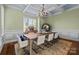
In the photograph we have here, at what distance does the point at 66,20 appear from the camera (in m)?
1.78

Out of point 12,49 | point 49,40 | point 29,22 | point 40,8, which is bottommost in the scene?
point 12,49

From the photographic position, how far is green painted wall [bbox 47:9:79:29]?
5.72 feet

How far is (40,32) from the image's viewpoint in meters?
1.78

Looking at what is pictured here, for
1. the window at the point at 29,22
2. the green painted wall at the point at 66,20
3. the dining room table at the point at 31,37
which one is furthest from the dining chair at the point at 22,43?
the green painted wall at the point at 66,20

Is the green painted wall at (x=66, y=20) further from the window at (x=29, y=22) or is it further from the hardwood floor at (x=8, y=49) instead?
the hardwood floor at (x=8, y=49)

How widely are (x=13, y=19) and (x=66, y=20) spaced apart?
30.5 inches

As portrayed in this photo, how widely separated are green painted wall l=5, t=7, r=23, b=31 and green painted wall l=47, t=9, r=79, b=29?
42 cm

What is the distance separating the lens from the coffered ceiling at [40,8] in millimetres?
1730

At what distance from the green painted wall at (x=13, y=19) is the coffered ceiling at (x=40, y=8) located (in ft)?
0.21

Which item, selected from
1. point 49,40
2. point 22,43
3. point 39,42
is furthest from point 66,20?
point 22,43

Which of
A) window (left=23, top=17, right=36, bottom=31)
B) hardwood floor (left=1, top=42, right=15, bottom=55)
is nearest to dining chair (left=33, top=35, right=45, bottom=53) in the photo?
window (left=23, top=17, right=36, bottom=31)

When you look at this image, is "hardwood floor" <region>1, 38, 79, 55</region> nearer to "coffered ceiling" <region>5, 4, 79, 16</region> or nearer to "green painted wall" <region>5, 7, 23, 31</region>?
"green painted wall" <region>5, 7, 23, 31</region>

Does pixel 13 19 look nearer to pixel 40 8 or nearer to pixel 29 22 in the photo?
pixel 29 22
